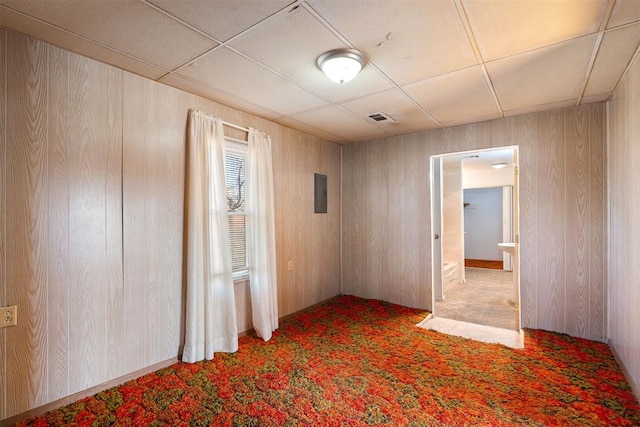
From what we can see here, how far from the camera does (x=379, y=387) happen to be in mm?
2289

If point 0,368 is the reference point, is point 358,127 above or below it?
above

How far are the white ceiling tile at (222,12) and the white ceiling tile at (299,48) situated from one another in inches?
3.1

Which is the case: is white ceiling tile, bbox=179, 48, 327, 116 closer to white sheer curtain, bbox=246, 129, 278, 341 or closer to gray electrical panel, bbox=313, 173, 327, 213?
white sheer curtain, bbox=246, 129, 278, 341

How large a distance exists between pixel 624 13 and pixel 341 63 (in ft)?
5.14

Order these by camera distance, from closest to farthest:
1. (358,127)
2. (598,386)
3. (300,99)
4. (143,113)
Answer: (598,386) < (143,113) < (300,99) < (358,127)

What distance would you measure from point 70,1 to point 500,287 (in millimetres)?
6705

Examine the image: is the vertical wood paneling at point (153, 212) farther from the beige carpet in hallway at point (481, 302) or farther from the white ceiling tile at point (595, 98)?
the white ceiling tile at point (595, 98)

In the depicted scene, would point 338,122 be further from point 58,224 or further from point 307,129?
point 58,224

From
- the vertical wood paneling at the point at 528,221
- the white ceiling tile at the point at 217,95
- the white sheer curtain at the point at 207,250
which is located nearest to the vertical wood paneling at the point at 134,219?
the white ceiling tile at the point at 217,95

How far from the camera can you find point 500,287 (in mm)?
5695

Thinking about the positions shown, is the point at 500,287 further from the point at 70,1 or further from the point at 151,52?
the point at 70,1

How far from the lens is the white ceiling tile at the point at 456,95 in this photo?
2.47 meters

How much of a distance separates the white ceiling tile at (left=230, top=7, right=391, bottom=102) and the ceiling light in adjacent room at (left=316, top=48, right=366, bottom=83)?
0.05 meters

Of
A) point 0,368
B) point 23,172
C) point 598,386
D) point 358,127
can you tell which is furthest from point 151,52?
point 598,386
